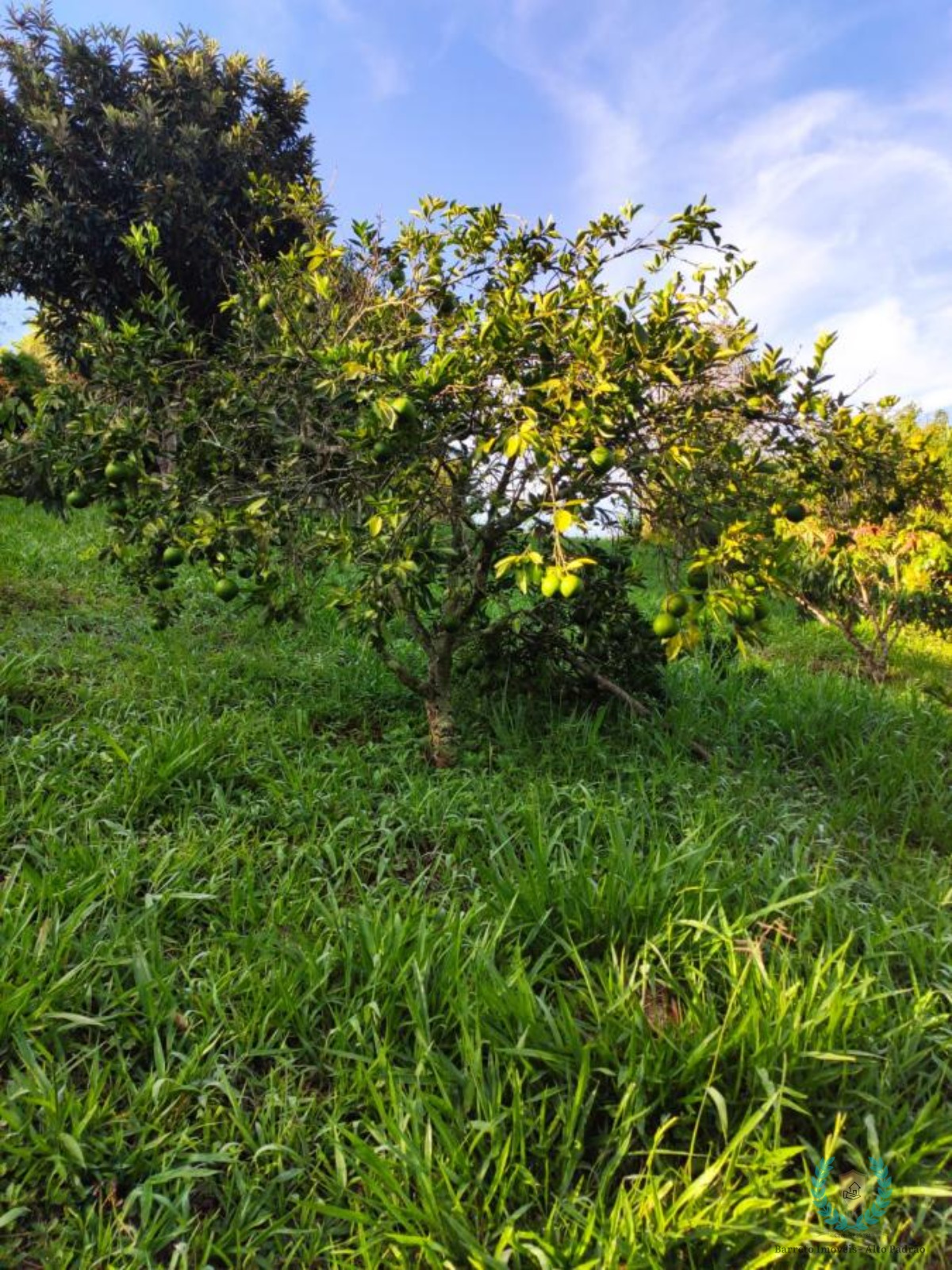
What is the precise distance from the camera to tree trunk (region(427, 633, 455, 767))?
3.06m

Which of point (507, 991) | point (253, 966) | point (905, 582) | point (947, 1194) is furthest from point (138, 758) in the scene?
point (905, 582)

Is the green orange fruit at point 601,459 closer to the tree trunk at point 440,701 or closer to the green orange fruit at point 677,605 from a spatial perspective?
the green orange fruit at point 677,605

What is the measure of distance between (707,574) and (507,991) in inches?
49.8

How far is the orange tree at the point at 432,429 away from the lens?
2.20 metres

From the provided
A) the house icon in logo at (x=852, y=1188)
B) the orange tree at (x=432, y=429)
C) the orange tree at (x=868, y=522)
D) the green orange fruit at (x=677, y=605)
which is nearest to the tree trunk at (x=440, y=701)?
the orange tree at (x=432, y=429)

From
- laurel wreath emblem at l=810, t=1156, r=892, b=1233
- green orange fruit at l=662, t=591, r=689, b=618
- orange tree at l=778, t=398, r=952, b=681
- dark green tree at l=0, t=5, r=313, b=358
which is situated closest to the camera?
laurel wreath emblem at l=810, t=1156, r=892, b=1233

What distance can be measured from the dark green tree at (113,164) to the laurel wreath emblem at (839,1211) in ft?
29.5

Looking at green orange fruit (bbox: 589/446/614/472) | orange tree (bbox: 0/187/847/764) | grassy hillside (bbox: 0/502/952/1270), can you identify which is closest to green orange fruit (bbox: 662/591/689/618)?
orange tree (bbox: 0/187/847/764)

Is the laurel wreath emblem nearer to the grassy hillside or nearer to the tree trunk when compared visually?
the grassy hillside

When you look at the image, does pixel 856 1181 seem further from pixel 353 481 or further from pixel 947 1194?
pixel 353 481

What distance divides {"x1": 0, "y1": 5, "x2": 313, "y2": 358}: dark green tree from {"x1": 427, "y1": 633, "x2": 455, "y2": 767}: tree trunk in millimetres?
6882

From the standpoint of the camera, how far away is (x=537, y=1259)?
1.23 meters

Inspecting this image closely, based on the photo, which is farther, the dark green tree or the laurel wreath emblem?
the dark green tree

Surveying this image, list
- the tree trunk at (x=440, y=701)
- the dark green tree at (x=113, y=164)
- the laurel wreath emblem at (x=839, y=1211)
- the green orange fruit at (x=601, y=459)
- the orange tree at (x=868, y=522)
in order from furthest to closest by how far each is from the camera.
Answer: the dark green tree at (x=113, y=164), the tree trunk at (x=440, y=701), the orange tree at (x=868, y=522), the green orange fruit at (x=601, y=459), the laurel wreath emblem at (x=839, y=1211)
